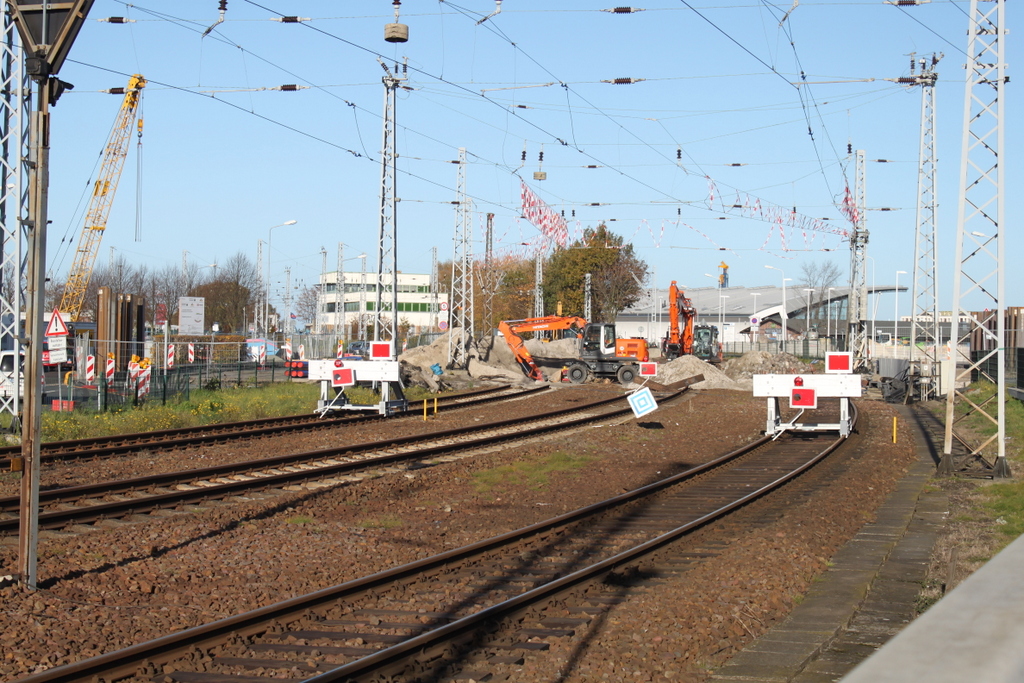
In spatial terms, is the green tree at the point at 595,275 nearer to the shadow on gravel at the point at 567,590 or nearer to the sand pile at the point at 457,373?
the sand pile at the point at 457,373

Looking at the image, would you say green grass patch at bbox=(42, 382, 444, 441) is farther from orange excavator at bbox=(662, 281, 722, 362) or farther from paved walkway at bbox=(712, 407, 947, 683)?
orange excavator at bbox=(662, 281, 722, 362)

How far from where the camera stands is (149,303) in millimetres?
77812

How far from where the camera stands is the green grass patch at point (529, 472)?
14.9 meters

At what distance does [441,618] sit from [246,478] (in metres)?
8.01

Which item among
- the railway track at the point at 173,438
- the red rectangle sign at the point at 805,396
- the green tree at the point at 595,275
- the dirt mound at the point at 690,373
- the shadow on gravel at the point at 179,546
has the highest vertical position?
the green tree at the point at 595,275

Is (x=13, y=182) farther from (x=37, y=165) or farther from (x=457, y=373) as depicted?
(x=457, y=373)

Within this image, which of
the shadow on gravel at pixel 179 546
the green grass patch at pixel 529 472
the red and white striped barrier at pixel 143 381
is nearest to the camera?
the shadow on gravel at pixel 179 546

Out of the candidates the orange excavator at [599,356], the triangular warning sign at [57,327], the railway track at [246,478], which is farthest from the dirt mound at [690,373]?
the triangular warning sign at [57,327]

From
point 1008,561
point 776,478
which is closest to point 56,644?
point 1008,561

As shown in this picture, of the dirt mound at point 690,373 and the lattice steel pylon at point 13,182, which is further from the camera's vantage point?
the dirt mound at point 690,373

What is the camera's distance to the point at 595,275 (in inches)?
2857

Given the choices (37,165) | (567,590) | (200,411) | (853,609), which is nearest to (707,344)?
(200,411)

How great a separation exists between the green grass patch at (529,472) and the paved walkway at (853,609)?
5480 millimetres

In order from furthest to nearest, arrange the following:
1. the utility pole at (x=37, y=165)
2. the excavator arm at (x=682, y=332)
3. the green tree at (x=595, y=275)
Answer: the green tree at (x=595, y=275) < the excavator arm at (x=682, y=332) < the utility pole at (x=37, y=165)
